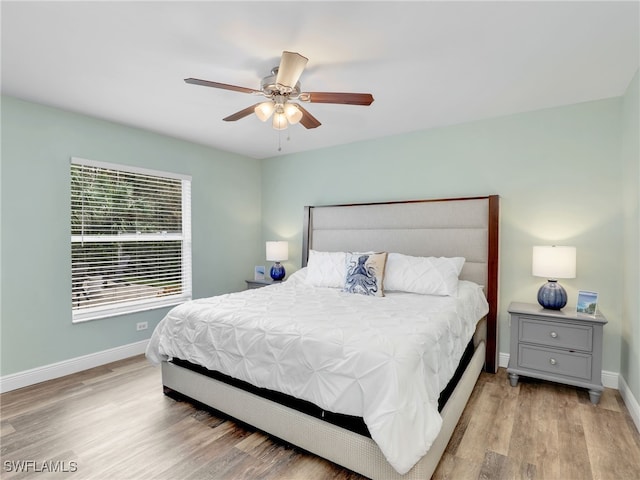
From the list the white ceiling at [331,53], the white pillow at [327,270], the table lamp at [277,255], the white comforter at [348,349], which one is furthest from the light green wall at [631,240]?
the table lamp at [277,255]

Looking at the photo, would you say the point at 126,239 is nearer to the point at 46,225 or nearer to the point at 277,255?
the point at 46,225

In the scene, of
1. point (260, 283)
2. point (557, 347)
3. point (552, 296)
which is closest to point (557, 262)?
point (552, 296)

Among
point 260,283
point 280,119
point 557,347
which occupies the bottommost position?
point 557,347

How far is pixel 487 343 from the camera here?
318 cm

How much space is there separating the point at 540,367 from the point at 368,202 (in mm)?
2326

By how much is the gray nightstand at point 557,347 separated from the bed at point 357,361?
0.31 metres

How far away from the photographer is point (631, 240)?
2514mm

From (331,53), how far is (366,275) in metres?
1.79

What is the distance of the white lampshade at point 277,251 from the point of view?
437 cm

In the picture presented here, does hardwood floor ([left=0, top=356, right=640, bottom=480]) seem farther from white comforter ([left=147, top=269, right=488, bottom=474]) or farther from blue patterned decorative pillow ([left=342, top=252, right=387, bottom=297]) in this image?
blue patterned decorative pillow ([left=342, top=252, right=387, bottom=297])

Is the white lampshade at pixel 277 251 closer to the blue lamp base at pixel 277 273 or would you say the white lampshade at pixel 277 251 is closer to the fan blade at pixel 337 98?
the blue lamp base at pixel 277 273

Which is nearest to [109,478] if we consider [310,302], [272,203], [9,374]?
[310,302]

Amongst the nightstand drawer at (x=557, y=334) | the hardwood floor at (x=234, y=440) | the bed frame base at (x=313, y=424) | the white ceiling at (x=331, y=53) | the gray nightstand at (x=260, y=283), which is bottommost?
the hardwood floor at (x=234, y=440)

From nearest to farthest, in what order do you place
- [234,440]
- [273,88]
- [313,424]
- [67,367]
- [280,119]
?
[313,424]
[234,440]
[273,88]
[280,119]
[67,367]
